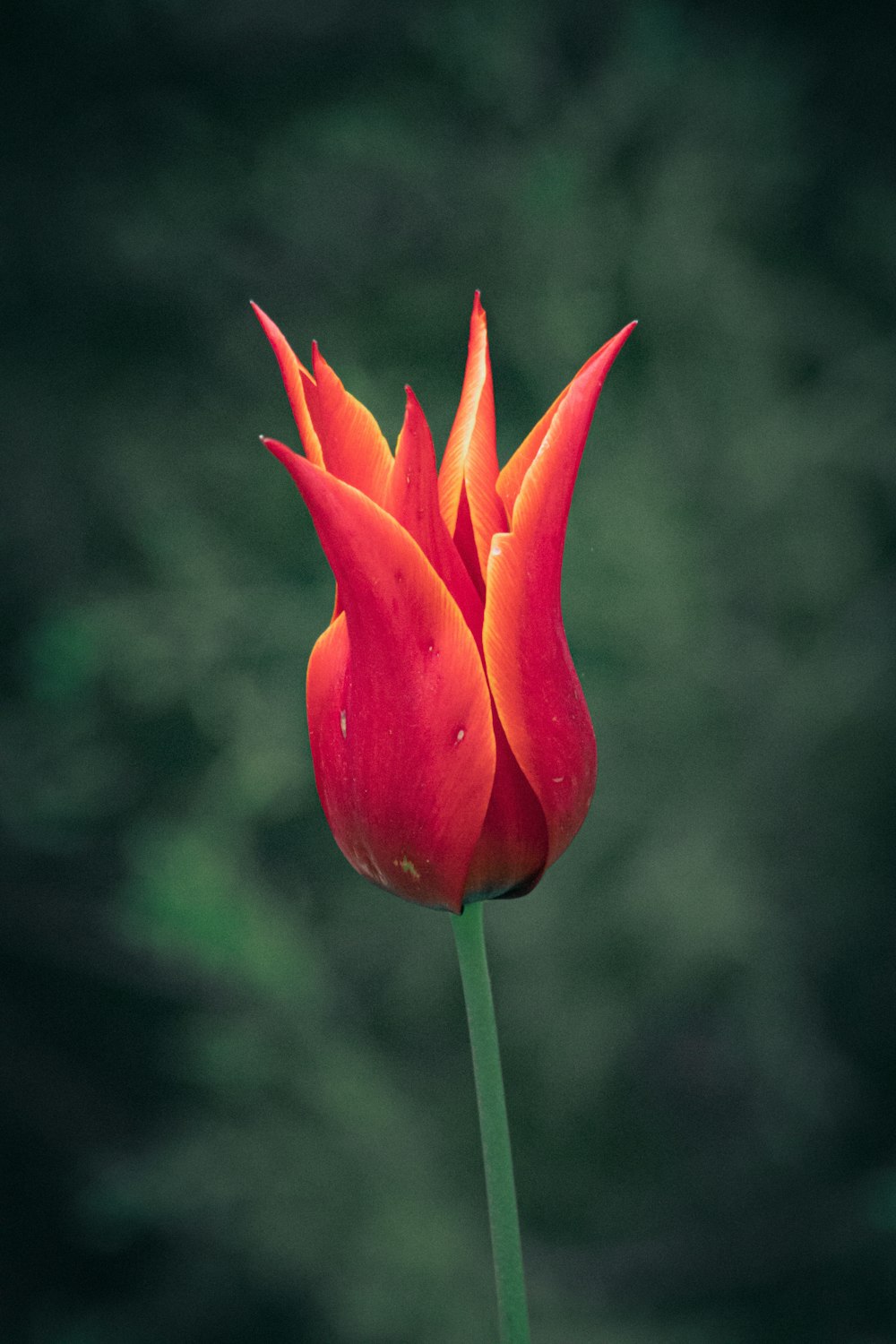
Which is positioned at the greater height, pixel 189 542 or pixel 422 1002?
pixel 189 542

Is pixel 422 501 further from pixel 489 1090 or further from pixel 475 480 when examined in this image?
pixel 489 1090

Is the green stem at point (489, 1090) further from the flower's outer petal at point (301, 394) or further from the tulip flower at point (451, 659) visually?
the flower's outer petal at point (301, 394)

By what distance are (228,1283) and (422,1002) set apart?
112 millimetres

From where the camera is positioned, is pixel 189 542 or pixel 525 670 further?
pixel 189 542

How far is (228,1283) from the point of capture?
0.48 metres

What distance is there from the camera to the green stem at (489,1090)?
1.06 feet

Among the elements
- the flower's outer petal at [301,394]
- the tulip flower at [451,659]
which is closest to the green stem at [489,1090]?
the tulip flower at [451,659]

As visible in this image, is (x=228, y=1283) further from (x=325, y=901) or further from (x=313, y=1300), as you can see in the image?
(x=325, y=901)

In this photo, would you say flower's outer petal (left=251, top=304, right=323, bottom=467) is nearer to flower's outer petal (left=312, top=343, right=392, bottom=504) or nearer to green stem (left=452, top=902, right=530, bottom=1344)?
flower's outer petal (left=312, top=343, right=392, bottom=504)

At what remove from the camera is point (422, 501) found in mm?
296

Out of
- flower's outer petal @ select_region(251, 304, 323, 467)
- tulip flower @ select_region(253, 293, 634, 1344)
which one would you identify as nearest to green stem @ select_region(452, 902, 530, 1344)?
tulip flower @ select_region(253, 293, 634, 1344)

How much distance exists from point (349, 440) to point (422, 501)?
3cm

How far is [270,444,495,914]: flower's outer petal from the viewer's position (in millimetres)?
284

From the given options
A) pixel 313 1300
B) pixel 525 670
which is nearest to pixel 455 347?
pixel 525 670
